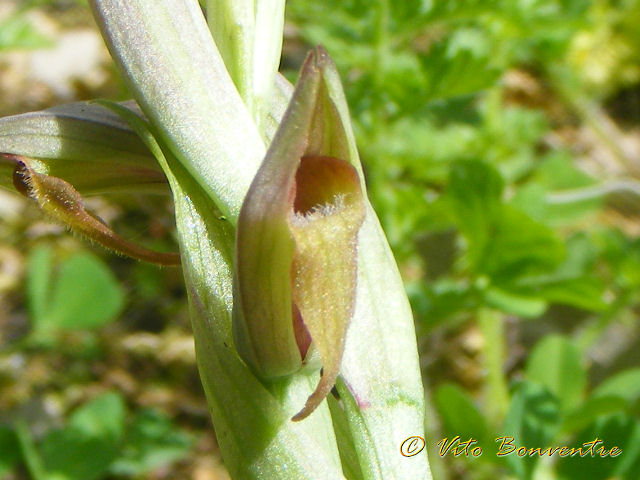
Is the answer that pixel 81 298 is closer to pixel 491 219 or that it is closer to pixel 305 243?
pixel 491 219

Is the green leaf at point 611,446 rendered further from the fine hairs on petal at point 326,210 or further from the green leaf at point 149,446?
the green leaf at point 149,446

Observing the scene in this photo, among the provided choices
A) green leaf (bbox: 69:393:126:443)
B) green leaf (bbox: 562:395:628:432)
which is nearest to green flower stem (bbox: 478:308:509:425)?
green leaf (bbox: 562:395:628:432)

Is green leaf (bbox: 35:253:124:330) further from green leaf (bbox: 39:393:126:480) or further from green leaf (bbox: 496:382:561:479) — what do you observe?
green leaf (bbox: 496:382:561:479)

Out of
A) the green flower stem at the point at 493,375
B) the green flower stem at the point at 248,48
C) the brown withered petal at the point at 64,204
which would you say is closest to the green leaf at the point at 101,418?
the green flower stem at the point at 493,375

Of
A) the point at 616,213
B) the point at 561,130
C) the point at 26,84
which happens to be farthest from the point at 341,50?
the point at 26,84

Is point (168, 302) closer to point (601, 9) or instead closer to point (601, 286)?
point (601, 286)
